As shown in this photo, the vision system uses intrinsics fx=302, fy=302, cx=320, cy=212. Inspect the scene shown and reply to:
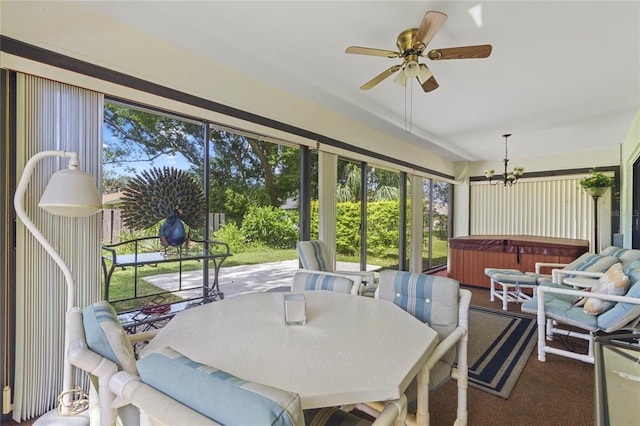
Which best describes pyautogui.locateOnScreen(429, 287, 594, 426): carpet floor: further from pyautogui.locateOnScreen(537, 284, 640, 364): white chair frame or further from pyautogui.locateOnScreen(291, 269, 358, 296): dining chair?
pyautogui.locateOnScreen(291, 269, 358, 296): dining chair

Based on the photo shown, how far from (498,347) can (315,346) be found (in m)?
2.57

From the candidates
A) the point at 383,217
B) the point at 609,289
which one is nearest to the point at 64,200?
the point at 609,289

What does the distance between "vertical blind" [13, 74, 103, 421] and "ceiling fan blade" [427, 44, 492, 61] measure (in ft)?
7.89

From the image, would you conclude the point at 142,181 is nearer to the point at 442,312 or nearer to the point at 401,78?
the point at 401,78

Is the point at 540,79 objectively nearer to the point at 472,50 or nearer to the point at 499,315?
the point at 472,50

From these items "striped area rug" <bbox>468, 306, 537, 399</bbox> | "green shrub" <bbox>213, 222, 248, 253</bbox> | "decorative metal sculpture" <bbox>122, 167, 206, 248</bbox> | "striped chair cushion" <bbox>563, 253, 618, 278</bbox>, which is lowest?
"striped area rug" <bbox>468, 306, 537, 399</bbox>

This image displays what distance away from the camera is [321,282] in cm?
210

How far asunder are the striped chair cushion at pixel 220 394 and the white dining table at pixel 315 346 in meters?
0.29

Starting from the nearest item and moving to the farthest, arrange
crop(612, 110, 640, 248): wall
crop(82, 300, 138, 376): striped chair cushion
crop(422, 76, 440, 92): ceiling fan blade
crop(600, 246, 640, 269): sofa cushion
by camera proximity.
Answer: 1. crop(82, 300, 138, 376): striped chair cushion
2. crop(422, 76, 440, 92): ceiling fan blade
3. crop(600, 246, 640, 269): sofa cushion
4. crop(612, 110, 640, 248): wall

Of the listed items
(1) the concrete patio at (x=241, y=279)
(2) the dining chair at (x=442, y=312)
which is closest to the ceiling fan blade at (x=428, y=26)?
(2) the dining chair at (x=442, y=312)

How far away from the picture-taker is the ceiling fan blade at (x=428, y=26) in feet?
5.73

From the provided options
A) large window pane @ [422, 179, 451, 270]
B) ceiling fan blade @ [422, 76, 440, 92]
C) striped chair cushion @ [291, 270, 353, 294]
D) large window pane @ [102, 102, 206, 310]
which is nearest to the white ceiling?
ceiling fan blade @ [422, 76, 440, 92]

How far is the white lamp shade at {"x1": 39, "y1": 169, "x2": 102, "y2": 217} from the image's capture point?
163 cm

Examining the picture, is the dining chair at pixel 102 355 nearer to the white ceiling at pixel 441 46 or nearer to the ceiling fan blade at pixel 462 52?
the white ceiling at pixel 441 46
